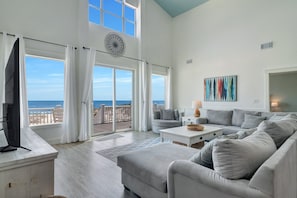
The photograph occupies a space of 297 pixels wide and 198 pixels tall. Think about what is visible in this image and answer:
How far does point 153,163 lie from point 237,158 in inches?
37.2

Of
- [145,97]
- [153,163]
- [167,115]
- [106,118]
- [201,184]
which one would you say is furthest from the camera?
[106,118]

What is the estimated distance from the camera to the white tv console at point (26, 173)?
110 centimetres

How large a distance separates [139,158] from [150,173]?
0.99ft

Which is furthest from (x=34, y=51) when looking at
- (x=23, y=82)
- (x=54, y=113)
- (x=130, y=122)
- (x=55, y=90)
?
(x=130, y=122)

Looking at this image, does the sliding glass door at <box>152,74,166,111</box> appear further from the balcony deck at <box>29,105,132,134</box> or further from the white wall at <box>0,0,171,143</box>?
the balcony deck at <box>29,105,132,134</box>

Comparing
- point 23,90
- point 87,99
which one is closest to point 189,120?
point 87,99

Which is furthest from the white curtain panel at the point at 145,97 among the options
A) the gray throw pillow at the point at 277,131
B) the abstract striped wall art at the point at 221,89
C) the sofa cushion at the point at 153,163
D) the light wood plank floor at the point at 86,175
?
the gray throw pillow at the point at 277,131

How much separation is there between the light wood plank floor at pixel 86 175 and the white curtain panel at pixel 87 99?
0.67 m

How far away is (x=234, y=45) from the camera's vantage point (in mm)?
5320

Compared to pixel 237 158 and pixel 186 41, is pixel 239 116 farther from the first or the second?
pixel 237 158

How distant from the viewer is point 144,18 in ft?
20.0

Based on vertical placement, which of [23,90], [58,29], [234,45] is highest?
[58,29]

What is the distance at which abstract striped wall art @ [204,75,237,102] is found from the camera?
5312mm

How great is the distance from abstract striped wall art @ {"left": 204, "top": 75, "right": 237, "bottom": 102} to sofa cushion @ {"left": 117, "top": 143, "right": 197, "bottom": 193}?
3.79m
